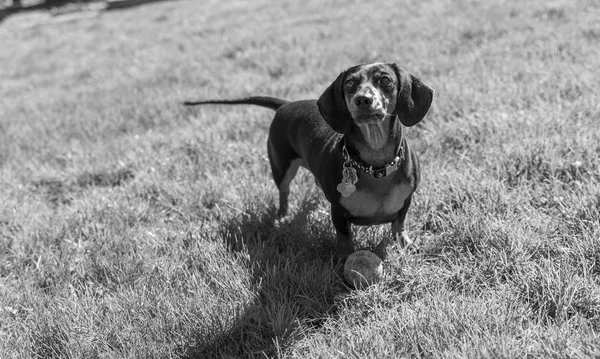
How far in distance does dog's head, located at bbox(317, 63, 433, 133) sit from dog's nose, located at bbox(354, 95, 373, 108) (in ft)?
0.10

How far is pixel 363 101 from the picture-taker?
8.16ft

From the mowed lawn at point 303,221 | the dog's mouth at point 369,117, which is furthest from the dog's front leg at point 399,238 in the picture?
the dog's mouth at point 369,117

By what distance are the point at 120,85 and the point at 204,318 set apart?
234 inches

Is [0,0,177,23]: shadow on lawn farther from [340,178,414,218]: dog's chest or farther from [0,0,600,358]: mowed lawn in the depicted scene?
[340,178,414,218]: dog's chest

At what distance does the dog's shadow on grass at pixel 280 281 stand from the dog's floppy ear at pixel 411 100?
3.05 ft

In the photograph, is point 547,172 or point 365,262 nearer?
point 365,262

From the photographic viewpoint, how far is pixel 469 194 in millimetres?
3322

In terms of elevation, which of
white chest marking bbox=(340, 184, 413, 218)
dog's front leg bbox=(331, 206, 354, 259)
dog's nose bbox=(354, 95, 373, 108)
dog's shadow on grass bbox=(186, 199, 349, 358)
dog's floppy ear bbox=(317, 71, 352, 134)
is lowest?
dog's shadow on grass bbox=(186, 199, 349, 358)

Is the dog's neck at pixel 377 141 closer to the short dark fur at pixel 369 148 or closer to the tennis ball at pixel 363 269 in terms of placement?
the short dark fur at pixel 369 148

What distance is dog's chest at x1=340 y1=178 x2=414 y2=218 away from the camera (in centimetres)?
284

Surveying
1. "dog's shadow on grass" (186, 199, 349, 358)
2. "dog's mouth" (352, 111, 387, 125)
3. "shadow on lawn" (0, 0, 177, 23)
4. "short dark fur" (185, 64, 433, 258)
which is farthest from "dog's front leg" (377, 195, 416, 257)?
"shadow on lawn" (0, 0, 177, 23)

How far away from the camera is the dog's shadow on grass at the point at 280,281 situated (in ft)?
8.36

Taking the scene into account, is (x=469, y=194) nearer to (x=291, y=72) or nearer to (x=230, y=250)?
(x=230, y=250)

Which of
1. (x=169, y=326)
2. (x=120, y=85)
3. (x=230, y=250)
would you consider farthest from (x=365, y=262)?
(x=120, y=85)
